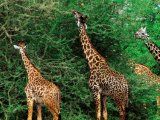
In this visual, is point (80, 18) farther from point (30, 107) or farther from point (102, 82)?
point (30, 107)

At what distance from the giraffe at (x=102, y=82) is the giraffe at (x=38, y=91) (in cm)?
86

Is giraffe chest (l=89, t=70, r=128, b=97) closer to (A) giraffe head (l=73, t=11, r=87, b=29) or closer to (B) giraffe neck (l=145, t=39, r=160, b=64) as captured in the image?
(A) giraffe head (l=73, t=11, r=87, b=29)

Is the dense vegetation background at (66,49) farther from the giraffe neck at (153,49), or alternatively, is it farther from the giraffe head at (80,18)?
the giraffe neck at (153,49)

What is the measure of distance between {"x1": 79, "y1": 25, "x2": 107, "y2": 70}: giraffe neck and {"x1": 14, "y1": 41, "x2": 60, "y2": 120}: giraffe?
991mm

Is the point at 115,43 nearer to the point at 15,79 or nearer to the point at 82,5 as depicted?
the point at 82,5

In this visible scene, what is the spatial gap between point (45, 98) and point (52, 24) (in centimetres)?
180

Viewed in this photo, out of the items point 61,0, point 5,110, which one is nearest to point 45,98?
point 5,110

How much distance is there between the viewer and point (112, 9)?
1204cm

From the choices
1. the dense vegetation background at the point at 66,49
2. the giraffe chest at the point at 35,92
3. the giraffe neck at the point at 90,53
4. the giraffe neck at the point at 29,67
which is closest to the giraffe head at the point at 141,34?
the dense vegetation background at the point at 66,49

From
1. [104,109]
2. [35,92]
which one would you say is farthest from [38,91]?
[104,109]

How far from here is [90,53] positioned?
36.3 ft

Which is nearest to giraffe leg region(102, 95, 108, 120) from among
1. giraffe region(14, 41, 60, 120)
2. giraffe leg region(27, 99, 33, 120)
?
giraffe region(14, 41, 60, 120)

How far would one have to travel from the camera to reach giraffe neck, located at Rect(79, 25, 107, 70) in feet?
36.1

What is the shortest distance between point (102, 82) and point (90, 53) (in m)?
0.50
